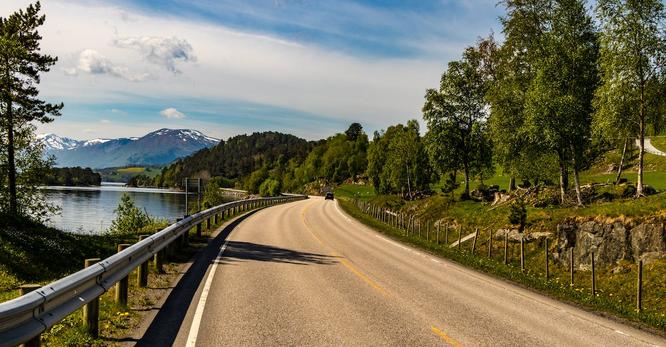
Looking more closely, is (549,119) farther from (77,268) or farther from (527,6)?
(77,268)

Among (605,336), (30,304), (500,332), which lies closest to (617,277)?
(605,336)

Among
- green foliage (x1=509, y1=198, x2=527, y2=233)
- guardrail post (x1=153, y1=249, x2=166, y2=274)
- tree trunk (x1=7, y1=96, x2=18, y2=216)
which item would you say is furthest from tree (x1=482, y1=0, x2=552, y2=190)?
tree trunk (x1=7, y1=96, x2=18, y2=216)

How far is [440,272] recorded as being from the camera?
15680mm

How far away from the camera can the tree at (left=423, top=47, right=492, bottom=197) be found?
43.6 metres

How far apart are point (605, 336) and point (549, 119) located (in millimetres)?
19962

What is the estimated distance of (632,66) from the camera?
23688 mm

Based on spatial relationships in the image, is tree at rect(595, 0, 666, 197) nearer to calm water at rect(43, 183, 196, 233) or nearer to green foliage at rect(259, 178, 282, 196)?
calm water at rect(43, 183, 196, 233)

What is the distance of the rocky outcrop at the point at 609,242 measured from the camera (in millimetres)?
17734

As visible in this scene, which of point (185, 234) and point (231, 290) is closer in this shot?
point (231, 290)

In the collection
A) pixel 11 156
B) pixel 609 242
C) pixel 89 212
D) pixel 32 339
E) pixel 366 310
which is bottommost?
pixel 89 212

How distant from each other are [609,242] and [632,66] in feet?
31.8

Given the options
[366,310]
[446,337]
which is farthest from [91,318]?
[446,337]

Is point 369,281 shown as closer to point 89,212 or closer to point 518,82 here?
point 518,82

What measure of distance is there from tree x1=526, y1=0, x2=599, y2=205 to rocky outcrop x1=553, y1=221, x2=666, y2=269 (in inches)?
172
